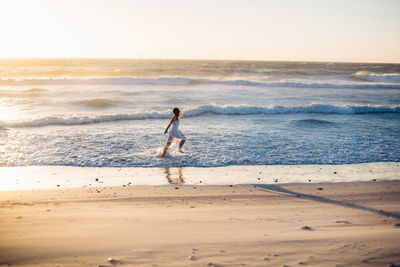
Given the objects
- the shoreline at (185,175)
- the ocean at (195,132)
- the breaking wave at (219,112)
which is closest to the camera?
the shoreline at (185,175)

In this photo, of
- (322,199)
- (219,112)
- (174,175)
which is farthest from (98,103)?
(322,199)

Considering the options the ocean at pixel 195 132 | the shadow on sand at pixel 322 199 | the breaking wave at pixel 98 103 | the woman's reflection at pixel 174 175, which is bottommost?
the shadow on sand at pixel 322 199

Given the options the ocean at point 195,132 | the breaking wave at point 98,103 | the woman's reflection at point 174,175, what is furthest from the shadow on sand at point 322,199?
the breaking wave at point 98,103

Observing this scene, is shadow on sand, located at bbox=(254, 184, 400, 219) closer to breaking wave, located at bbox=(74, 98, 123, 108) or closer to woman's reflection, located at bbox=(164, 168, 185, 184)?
woman's reflection, located at bbox=(164, 168, 185, 184)

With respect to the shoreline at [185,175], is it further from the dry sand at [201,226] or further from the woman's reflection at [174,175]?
the dry sand at [201,226]

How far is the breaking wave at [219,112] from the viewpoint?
1221 cm

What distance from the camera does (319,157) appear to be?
313 inches

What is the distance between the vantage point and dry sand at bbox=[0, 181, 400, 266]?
127 inches

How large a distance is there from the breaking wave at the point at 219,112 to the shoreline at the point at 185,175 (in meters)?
5.71

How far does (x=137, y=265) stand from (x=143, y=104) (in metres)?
15.2

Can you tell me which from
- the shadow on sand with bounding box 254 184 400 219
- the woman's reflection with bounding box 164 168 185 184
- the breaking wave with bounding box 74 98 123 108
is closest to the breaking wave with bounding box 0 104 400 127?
the breaking wave with bounding box 74 98 123 108

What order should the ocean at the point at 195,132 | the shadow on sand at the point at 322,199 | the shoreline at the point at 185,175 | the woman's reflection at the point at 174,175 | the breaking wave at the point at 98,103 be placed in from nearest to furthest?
the shadow on sand at the point at 322,199 → the shoreline at the point at 185,175 → the woman's reflection at the point at 174,175 → the ocean at the point at 195,132 → the breaking wave at the point at 98,103

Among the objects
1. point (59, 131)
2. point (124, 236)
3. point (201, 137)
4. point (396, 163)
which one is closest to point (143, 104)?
point (59, 131)

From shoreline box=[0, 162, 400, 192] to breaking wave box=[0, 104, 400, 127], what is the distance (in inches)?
225
